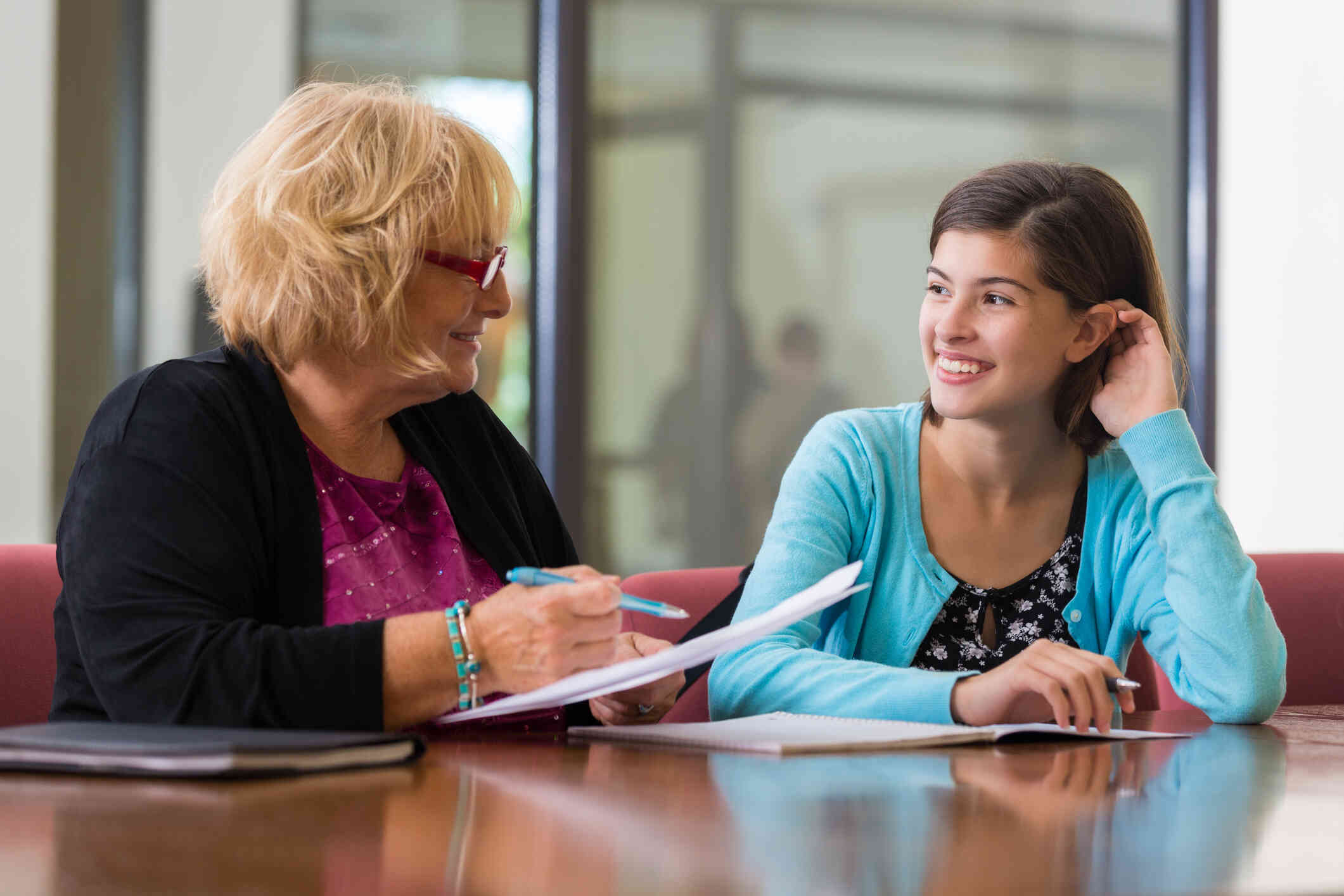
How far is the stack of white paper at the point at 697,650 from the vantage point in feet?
3.48

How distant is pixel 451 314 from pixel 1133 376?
90cm

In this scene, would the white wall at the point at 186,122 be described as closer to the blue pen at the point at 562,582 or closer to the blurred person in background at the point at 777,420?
the blurred person in background at the point at 777,420

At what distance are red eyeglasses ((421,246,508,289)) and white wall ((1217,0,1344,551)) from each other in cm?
327

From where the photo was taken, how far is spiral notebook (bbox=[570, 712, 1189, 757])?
3.68 feet

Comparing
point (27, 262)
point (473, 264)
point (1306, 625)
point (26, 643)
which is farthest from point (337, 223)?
point (27, 262)

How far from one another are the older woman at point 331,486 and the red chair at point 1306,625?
1136 millimetres

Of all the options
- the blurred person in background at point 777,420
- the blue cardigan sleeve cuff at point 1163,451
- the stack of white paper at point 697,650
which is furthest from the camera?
the blurred person in background at point 777,420

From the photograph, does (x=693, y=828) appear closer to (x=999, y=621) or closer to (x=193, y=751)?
(x=193, y=751)

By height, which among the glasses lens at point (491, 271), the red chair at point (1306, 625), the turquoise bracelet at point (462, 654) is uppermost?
the glasses lens at point (491, 271)

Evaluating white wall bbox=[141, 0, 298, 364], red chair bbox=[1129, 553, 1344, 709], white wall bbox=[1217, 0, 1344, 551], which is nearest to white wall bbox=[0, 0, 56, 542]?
white wall bbox=[141, 0, 298, 364]

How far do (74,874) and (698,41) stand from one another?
10.9 feet

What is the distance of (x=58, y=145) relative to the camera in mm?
3162

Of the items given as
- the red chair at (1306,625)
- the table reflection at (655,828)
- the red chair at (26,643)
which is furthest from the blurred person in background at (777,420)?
the table reflection at (655,828)

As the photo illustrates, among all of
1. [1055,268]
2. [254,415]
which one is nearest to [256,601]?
[254,415]
